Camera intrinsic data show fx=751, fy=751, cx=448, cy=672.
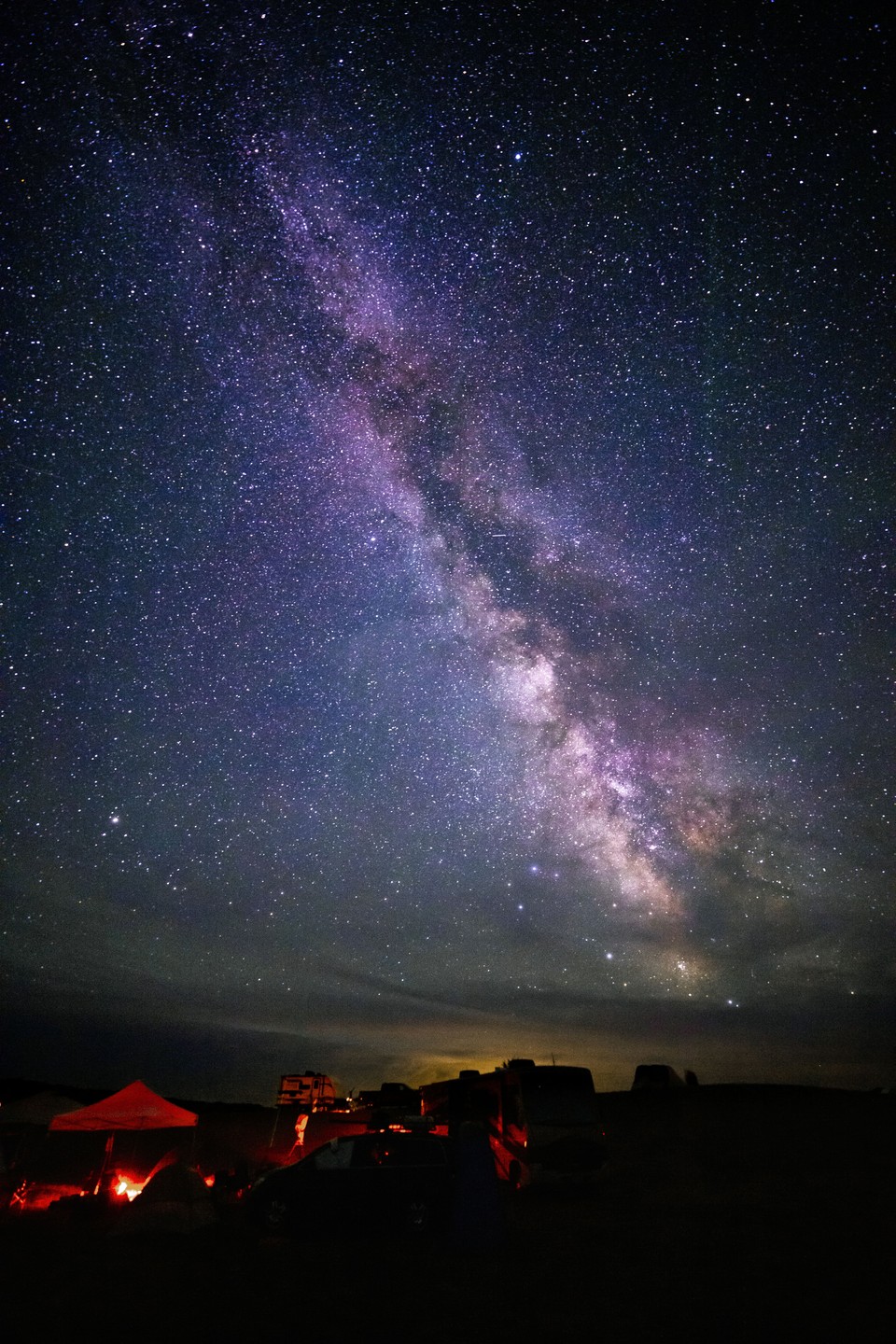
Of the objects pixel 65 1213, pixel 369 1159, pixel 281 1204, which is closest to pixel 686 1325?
pixel 369 1159

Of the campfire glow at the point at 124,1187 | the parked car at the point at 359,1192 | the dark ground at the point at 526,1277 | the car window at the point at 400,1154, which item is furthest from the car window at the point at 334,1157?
the campfire glow at the point at 124,1187

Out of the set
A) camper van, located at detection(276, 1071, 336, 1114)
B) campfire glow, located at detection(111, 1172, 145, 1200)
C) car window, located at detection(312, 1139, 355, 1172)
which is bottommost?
campfire glow, located at detection(111, 1172, 145, 1200)

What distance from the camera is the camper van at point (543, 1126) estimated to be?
16656mm

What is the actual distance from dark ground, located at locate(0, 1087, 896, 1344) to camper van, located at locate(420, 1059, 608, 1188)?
2.18 feet

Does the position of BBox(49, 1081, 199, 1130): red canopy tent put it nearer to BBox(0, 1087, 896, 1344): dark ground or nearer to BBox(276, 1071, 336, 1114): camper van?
BBox(0, 1087, 896, 1344): dark ground

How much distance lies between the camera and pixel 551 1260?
36.3ft

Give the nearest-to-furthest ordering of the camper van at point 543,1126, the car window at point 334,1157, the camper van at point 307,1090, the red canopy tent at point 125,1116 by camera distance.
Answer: the car window at point 334,1157
the camper van at point 543,1126
the red canopy tent at point 125,1116
the camper van at point 307,1090

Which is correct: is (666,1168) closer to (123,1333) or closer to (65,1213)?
(65,1213)

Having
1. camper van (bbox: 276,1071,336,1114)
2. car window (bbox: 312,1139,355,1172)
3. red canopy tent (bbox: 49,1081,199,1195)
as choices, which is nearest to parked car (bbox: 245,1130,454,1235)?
car window (bbox: 312,1139,355,1172)

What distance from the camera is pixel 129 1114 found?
18.5 m

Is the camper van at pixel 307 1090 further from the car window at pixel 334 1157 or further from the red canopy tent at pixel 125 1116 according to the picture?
the car window at pixel 334 1157

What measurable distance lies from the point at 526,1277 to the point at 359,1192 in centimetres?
387

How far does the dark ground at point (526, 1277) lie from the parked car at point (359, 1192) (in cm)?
36

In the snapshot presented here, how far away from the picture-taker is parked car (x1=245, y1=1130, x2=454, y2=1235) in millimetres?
12711
